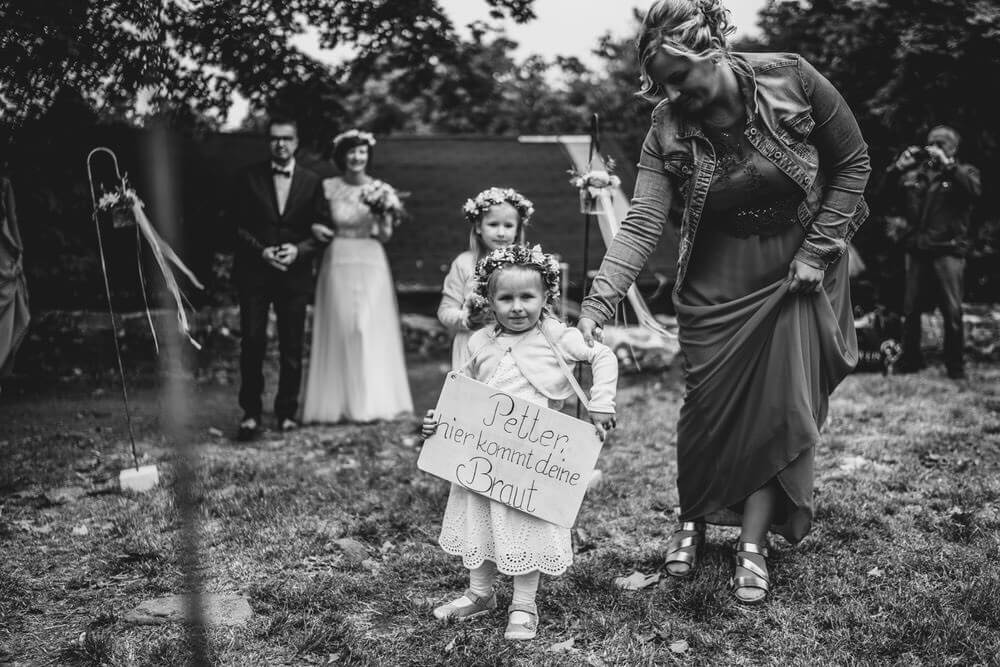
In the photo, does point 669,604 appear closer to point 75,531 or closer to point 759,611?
point 759,611

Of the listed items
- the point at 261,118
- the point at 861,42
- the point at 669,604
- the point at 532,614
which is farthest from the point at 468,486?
the point at 261,118

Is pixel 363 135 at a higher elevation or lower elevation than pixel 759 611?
higher

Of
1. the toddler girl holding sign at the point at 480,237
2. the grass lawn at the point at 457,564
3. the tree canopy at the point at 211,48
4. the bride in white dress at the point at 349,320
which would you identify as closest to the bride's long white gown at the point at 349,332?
the bride in white dress at the point at 349,320

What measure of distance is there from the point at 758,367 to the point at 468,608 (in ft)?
5.04

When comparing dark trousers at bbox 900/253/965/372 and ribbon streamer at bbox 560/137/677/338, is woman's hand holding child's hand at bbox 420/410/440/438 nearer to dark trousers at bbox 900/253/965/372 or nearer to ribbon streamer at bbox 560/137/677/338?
ribbon streamer at bbox 560/137/677/338

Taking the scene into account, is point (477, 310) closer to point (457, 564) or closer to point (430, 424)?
point (430, 424)

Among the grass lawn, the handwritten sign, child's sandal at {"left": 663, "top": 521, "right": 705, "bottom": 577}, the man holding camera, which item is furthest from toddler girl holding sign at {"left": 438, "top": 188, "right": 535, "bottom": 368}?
the man holding camera

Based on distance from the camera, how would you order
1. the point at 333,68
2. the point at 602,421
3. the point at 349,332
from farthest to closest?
the point at 333,68, the point at 349,332, the point at 602,421

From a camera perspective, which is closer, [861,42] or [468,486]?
[468,486]

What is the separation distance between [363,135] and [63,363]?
17.4 ft

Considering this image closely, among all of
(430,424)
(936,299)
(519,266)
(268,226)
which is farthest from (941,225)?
(430,424)

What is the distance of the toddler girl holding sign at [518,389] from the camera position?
354 cm

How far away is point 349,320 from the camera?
26.9 feet

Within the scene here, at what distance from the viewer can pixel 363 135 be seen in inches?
311
